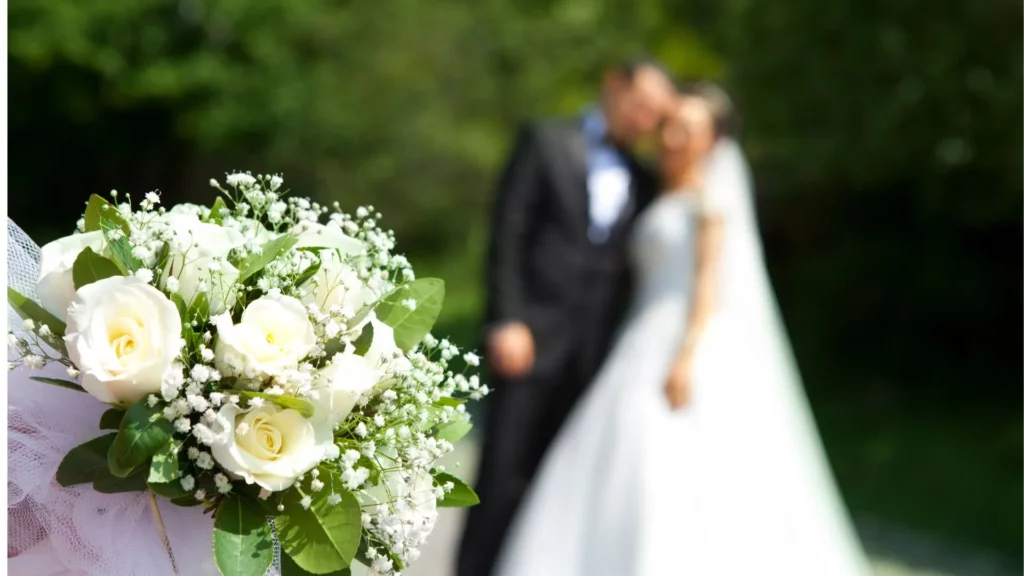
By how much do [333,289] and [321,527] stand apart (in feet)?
1.04

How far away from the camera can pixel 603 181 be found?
483 centimetres

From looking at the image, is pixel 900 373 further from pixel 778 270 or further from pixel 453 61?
pixel 453 61

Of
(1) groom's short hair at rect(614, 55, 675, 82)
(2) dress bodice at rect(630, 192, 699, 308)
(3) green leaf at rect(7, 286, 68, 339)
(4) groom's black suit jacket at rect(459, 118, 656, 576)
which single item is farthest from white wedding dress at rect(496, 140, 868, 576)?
(3) green leaf at rect(7, 286, 68, 339)

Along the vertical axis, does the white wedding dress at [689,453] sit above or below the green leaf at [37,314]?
above

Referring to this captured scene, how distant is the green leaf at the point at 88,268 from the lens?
137cm

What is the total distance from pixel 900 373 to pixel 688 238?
739 cm

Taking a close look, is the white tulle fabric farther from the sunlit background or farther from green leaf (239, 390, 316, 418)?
the sunlit background

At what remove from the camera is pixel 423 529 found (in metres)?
1.55

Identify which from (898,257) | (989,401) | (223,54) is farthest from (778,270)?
(223,54)

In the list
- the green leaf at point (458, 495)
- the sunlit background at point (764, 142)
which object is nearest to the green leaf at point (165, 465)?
the green leaf at point (458, 495)

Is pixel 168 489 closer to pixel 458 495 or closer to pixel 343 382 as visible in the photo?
pixel 343 382

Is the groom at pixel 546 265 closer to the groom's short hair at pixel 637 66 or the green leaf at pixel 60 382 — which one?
the groom's short hair at pixel 637 66

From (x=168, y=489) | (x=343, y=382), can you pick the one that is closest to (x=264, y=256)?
(x=343, y=382)

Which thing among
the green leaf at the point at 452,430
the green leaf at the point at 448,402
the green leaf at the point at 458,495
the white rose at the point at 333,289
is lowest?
the green leaf at the point at 458,495
